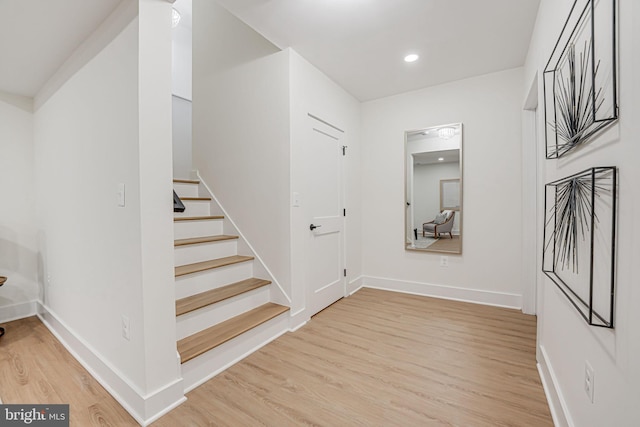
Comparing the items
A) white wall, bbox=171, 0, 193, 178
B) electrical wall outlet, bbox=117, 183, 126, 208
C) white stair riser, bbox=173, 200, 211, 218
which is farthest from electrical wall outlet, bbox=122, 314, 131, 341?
white wall, bbox=171, 0, 193, 178

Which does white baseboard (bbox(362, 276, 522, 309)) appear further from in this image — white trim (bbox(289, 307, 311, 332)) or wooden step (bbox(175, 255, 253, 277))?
wooden step (bbox(175, 255, 253, 277))

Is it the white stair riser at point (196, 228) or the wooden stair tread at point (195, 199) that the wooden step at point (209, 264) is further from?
the wooden stair tread at point (195, 199)

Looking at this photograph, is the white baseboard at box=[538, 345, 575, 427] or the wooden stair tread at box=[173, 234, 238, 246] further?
the wooden stair tread at box=[173, 234, 238, 246]

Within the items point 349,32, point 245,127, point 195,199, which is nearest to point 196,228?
point 195,199

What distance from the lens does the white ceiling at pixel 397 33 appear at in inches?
82.5

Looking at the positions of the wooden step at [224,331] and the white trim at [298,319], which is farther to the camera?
the white trim at [298,319]

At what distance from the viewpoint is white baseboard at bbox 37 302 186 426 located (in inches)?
61.7

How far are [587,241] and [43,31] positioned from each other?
3219 mm

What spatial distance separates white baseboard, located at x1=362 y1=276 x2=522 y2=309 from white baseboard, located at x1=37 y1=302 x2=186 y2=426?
272cm

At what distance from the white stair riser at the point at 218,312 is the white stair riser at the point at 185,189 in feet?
4.78

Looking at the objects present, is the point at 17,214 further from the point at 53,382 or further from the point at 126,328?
the point at 126,328

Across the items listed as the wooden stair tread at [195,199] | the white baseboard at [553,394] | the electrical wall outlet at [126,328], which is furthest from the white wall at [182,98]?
the white baseboard at [553,394]

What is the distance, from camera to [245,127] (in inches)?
115

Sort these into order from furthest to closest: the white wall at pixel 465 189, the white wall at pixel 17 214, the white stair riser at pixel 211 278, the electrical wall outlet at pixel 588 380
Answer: the white wall at pixel 465 189 < the white wall at pixel 17 214 < the white stair riser at pixel 211 278 < the electrical wall outlet at pixel 588 380
